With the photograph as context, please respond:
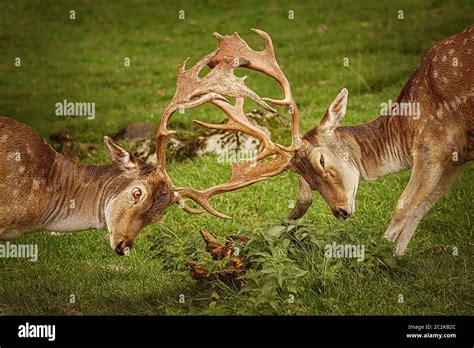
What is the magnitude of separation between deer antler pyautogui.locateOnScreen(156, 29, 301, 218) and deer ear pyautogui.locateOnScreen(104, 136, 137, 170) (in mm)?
239

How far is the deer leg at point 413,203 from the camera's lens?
8164 millimetres

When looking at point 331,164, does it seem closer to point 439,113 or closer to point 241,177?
point 241,177

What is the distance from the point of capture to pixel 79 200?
26.1 ft

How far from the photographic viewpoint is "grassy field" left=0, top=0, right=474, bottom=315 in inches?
301

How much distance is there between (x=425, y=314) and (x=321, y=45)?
906 cm

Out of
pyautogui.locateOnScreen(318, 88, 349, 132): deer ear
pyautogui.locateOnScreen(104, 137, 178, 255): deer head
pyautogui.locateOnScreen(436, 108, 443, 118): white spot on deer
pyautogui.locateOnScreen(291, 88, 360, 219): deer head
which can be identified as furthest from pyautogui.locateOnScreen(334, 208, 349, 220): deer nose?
pyautogui.locateOnScreen(104, 137, 178, 255): deer head

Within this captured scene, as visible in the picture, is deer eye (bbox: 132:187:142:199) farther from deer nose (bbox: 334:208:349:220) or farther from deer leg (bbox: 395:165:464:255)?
deer leg (bbox: 395:165:464:255)

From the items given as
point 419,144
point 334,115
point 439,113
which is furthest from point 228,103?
point 439,113

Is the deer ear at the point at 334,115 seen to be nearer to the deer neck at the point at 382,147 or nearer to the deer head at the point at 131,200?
the deer neck at the point at 382,147

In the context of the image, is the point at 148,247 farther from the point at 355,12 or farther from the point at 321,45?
the point at 355,12

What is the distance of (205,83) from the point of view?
7949mm

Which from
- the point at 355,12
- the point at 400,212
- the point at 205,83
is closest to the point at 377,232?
the point at 400,212
